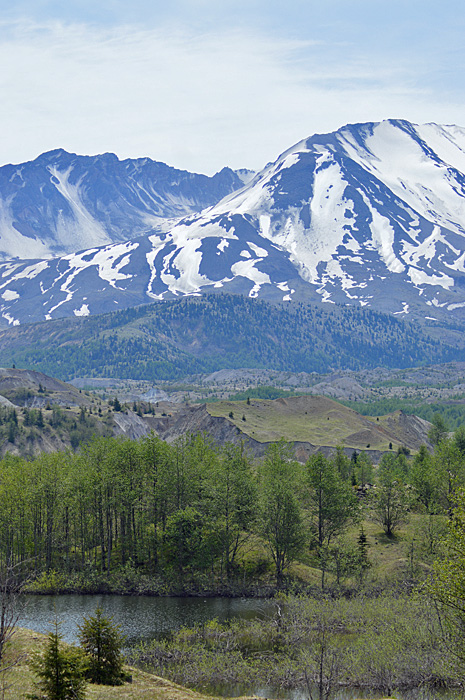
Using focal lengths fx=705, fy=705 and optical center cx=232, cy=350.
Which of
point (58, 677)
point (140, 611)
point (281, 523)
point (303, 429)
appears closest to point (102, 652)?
point (58, 677)

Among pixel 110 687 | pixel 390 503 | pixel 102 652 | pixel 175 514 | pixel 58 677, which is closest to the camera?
pixel 58 677

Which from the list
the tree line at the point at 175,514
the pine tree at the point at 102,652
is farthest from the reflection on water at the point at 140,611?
the pine tree at the point at 102,652

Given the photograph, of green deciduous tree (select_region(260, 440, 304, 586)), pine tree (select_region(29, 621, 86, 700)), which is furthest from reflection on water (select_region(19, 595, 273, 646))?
pine tree (select_region(29, 621, 86, 700))

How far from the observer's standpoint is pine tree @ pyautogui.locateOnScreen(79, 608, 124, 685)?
4350cm

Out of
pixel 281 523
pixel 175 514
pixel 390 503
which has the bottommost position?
pixel 390 503

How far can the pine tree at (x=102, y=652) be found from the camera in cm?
4350

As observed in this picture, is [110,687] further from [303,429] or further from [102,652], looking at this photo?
[303,429]

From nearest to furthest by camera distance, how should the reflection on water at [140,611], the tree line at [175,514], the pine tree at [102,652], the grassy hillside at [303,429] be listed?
the pine tree at [102,652] < the reflection on water at [140,611] < the tree line at [175,514] < the grassy hillside at [303,429]

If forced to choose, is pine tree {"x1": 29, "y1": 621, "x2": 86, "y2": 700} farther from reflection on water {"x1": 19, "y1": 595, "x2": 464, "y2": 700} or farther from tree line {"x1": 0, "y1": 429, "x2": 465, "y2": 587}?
tree line {"x1": 0, "y1": 429, "x2": 465, "y2": 587}

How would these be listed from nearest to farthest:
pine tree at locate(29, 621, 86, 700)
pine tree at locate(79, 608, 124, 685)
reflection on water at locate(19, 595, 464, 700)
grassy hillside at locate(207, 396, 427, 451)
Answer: pine tree at locate(29, 621, 86, 700)
pine tree at locate(79, 608, 124, 685)
reflection on water at locate(19, 595, 464, 700)
grassy hillside at locate(207, 396, 427, 451)

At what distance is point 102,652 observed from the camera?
44.1 metres

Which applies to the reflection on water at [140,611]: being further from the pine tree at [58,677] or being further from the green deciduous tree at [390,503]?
the pine tree at [58,677]

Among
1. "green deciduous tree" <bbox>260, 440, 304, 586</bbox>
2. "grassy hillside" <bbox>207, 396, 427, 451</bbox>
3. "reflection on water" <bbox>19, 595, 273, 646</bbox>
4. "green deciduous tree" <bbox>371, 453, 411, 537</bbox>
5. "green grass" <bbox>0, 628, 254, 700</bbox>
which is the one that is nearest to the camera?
"green grass" <bbox>0, 628, 254, 700</bbox>

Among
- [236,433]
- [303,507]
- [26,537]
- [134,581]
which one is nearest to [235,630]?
[134,581]
